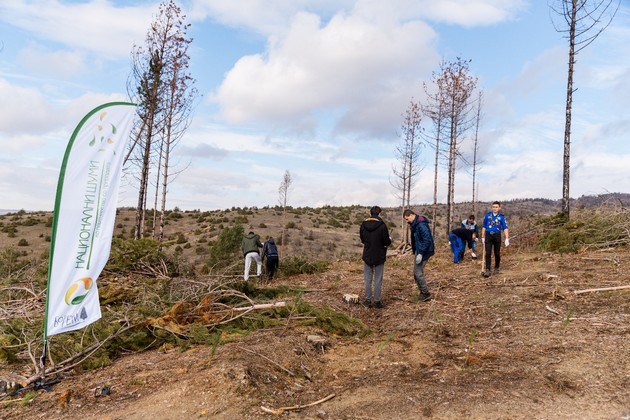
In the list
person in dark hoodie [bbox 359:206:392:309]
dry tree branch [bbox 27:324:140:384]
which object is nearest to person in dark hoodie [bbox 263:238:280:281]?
person in dark hoodie [bbox 359:206:392:309]

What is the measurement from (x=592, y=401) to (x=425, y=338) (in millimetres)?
2509

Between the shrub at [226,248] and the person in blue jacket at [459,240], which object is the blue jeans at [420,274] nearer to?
the person in blue jacket at [459,240]

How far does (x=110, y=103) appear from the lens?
17.6 feet

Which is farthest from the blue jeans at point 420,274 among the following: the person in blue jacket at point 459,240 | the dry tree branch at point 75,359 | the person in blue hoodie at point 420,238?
the person in blue jacket at point 459,240

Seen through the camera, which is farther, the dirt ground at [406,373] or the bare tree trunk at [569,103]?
the bare tree trunk at [569,103]

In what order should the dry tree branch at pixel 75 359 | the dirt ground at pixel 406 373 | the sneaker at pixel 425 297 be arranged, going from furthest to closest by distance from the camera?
the sneaker at pixel 425 297 → the dry tree branch at pixel 75 359 → the dirt ground at pixel 406 373

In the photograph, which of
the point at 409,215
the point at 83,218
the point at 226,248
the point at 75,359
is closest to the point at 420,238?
the point at 409,215

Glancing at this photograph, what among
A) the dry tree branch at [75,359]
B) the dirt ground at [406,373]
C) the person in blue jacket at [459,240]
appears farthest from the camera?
the person in blue jacket at [459,240]

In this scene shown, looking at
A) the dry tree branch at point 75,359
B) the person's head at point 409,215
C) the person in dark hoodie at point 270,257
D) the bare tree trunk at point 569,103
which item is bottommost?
the dry tree branch at point 75,359

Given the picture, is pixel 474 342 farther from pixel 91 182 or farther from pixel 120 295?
pixel 120 295

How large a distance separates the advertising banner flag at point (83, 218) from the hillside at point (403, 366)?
2.81 ft

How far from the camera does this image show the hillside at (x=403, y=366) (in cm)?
402

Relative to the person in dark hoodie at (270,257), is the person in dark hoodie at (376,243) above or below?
above

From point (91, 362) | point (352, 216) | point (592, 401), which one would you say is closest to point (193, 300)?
point (91, 362)
